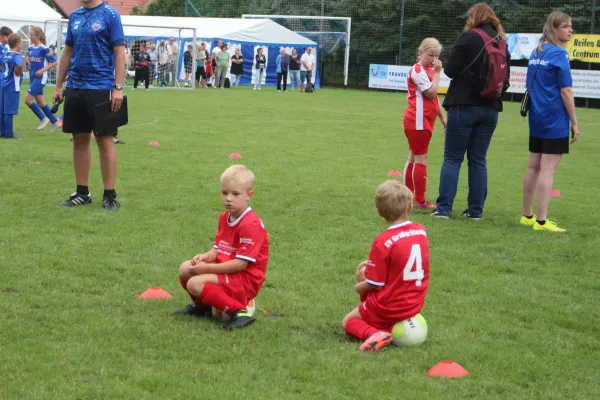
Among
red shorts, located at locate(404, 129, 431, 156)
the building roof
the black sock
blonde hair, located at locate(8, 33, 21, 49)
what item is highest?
the building roof

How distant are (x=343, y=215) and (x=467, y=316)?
11.2 feet

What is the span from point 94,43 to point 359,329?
466cm

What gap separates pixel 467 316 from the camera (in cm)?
515

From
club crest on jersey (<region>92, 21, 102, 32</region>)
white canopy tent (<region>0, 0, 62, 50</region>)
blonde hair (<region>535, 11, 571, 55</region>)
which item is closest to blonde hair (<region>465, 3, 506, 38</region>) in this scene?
blonde hair (<region>535, 11, 571, 55</region>)

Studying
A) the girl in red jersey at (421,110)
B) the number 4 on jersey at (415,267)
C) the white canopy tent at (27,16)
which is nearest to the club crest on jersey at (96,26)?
the girl in red jersey at (421,110)

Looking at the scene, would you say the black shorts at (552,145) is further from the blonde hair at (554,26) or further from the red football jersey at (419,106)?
the red football jersey at (419,106)

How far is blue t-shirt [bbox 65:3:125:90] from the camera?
7.93m

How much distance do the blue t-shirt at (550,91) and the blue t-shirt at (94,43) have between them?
4.04 m

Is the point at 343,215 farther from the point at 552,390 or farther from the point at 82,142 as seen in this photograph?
the point at 552,390

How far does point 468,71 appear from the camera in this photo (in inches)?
317

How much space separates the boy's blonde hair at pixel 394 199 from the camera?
449 cm

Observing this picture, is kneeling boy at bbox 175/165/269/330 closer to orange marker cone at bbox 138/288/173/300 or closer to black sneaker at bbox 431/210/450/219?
orange marker cone at bbox 138/288/173/300

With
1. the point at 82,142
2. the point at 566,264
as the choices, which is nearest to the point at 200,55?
the point at 82,142

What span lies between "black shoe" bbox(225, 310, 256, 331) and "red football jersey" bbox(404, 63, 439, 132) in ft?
15.2
